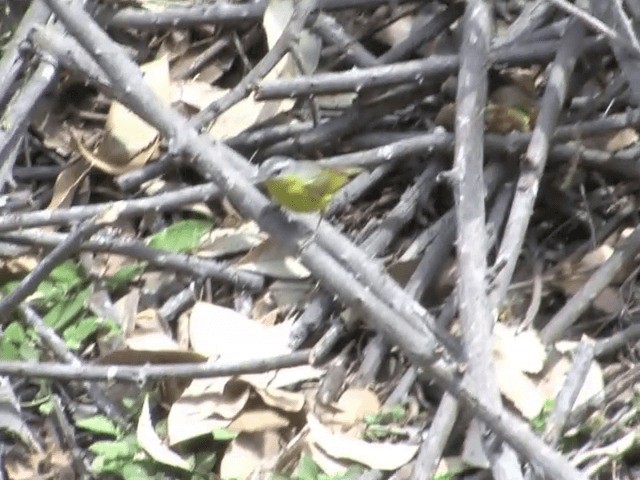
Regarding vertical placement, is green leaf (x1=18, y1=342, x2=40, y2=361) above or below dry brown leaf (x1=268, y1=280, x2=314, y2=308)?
below

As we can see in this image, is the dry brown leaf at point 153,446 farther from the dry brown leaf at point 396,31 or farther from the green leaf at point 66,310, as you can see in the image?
the dry brown leaf at point 396,31

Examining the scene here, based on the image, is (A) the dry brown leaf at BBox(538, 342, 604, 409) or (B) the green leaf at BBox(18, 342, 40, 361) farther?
(B) the green leaf at BBox(18, 342, 40, 361)

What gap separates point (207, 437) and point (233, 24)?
2.53 feet

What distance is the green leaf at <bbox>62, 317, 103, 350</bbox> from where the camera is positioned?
162 centimetres

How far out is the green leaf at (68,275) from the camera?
1.69 metres

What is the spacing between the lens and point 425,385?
4.98ft

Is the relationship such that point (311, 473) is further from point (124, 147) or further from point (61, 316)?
point (124, 147)

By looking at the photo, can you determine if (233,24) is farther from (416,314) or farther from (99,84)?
(416,314)

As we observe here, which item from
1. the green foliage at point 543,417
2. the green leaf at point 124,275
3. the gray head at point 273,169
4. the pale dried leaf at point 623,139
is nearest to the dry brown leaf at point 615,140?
the pale dried leaf at point 623,139

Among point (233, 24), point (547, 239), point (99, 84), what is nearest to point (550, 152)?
point (547, 239)

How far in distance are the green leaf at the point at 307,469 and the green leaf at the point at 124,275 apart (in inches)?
18.4

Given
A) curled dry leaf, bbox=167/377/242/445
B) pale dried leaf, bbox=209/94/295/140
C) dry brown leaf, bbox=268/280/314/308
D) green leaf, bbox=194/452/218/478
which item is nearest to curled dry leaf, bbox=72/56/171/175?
pale dried leaf, bbox=209/94/295/140

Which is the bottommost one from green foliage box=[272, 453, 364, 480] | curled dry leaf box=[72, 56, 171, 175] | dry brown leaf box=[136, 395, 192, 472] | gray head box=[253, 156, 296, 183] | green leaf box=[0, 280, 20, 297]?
green foliage box=[272, 453, 364, 480]

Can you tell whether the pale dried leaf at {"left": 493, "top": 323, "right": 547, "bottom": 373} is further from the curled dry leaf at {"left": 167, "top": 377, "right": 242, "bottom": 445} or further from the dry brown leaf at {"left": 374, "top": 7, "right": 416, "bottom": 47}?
the dry brown leaf at {"left": 374, "top": 7, "right": 416, "bottom": 47}
